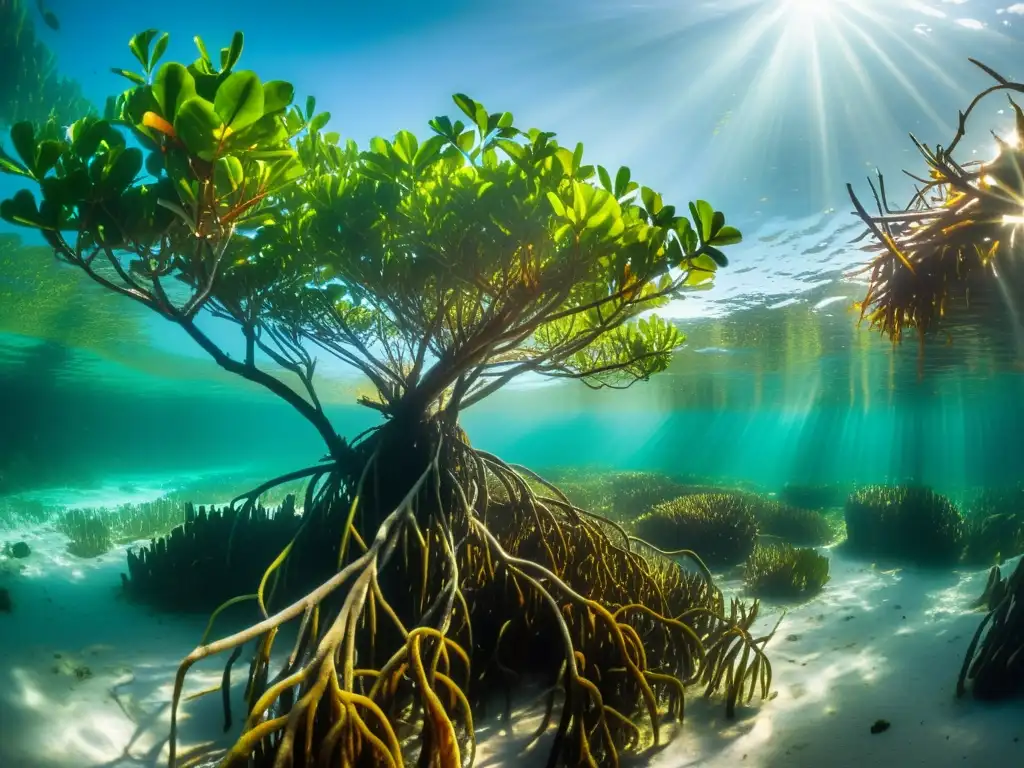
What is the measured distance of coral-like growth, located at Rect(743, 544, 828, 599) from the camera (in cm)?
721

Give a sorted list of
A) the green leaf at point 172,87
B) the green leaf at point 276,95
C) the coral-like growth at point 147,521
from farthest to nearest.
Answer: the coral-like growth at point 147,521, the green leaf at point 276,95, the green leaf at point 172,87

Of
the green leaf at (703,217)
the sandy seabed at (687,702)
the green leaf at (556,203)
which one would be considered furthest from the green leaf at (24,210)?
the green leaf at (703,217)

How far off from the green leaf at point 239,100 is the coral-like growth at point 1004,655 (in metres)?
5.16

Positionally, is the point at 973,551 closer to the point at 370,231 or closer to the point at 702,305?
the point at 702,305

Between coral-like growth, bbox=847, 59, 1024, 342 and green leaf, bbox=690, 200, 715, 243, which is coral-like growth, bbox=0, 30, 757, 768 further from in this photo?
coral-like growth, bbox=847, 59, 1024, 342

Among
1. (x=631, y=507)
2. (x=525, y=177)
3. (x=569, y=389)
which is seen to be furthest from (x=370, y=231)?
(x=569, y=389)

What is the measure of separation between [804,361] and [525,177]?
27.1 m

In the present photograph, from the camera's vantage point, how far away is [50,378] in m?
31.5

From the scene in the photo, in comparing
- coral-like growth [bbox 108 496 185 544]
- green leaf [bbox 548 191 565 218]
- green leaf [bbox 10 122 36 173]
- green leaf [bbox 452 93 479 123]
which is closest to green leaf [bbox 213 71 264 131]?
green leaf [bbox 10 122 36 173]

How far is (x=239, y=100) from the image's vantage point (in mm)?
2023

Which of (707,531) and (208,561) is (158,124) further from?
(707,531)

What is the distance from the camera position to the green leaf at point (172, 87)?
1.96 m

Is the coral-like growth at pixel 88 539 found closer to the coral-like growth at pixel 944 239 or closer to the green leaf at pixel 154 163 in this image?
the green leaf at pixel 154 163

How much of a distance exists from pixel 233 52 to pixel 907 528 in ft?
41.3
